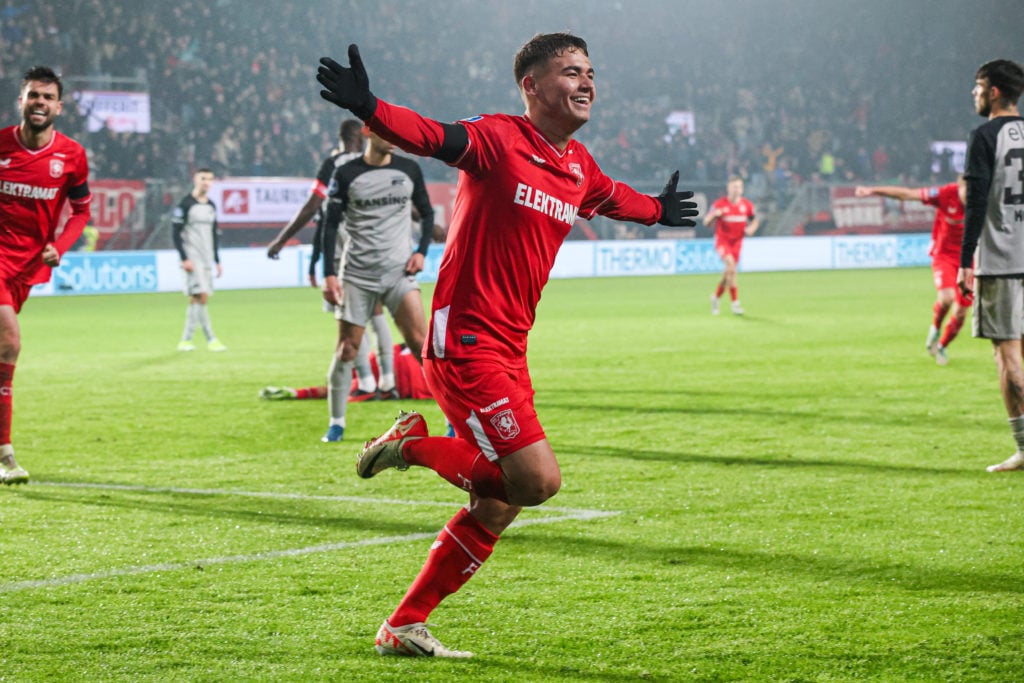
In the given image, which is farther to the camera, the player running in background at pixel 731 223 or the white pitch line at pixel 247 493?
the player running in background at pixel 731 223

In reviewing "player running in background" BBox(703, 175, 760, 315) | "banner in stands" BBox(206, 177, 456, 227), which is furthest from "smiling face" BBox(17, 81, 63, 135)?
"banner in stands" BBox(206, 177, 456, 227)

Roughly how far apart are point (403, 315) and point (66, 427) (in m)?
2.71

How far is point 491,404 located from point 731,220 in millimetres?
17792

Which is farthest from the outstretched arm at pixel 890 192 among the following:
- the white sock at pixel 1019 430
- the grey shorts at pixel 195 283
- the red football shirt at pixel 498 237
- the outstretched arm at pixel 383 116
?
the grey shorts at pixel 195 283

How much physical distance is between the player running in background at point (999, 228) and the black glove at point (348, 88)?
14.7ft

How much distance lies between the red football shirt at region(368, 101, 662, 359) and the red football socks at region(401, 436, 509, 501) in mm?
300

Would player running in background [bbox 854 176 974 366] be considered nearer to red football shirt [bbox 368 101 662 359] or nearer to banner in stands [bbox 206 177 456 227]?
red football shirt [bbox 368 101 662 359]

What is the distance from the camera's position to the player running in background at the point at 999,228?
678cm

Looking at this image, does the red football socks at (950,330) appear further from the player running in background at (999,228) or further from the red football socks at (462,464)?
the red football socks at (462,464)

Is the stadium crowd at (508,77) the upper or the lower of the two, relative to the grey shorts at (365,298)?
upper

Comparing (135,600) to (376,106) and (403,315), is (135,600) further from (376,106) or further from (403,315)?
(403,315)

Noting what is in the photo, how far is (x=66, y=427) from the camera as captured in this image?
909cm

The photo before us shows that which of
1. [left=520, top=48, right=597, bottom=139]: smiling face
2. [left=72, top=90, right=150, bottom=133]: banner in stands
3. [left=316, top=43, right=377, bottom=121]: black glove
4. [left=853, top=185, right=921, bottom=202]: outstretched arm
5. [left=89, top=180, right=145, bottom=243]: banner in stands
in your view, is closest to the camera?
[left=316, top=43, right=377, bottom=121]: black glove

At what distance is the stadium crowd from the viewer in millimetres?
30250
